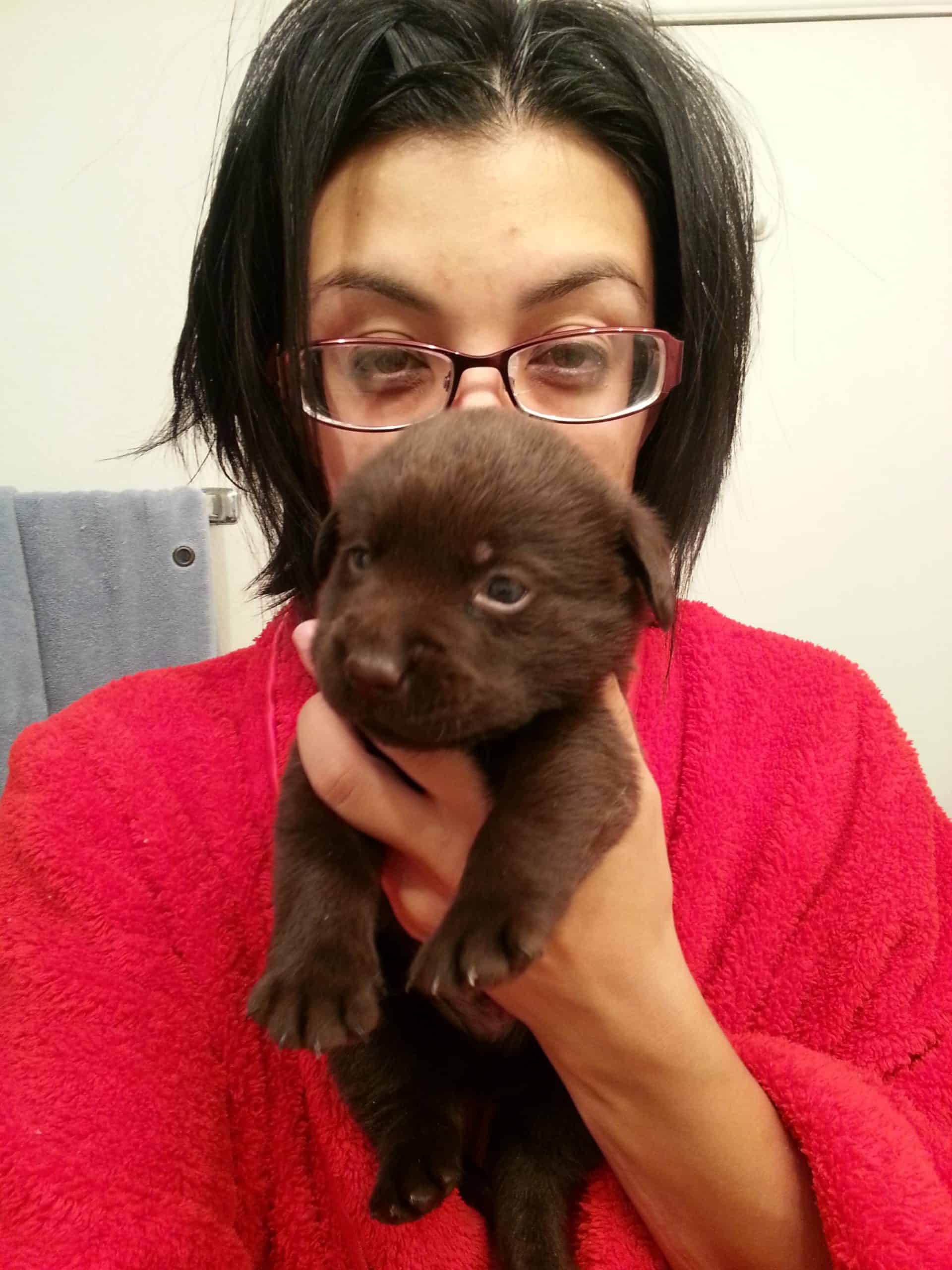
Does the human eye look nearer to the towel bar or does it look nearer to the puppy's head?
the puppy's head

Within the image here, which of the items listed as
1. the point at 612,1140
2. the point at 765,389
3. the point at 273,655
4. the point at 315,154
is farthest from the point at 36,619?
the point at 765,389

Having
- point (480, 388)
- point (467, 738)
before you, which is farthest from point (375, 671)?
point (480, 388)

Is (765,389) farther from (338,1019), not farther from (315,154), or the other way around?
(338,1019)

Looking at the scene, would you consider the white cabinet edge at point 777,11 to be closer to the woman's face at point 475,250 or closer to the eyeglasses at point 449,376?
the woman's face at point 475,250

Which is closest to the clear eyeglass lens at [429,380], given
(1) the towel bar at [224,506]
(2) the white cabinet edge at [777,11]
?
(1) the towel bar at [224,506]

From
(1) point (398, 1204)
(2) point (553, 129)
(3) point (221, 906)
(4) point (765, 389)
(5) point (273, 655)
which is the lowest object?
(1) point (398, 1204)
